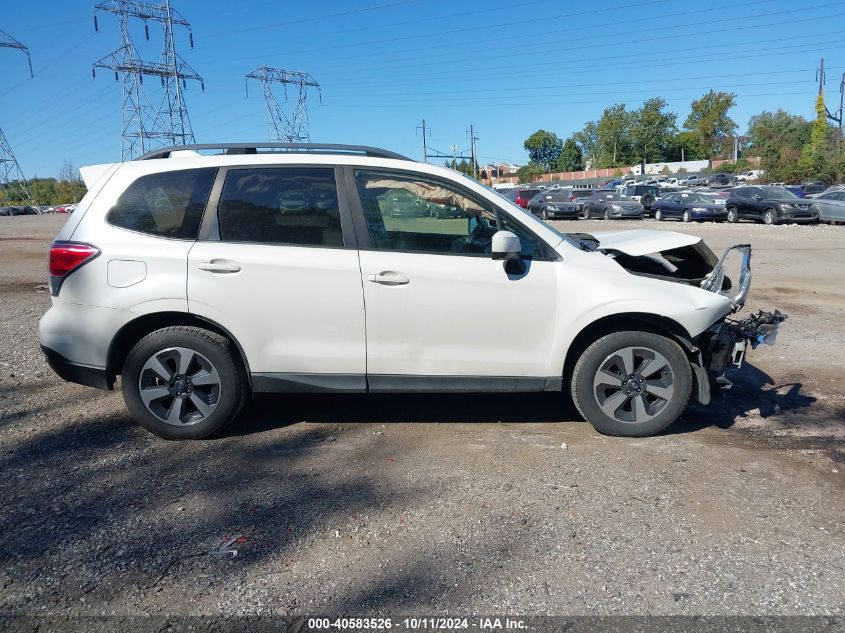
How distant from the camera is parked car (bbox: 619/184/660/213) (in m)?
36.2

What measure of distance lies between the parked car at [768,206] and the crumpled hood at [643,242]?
24.4 m

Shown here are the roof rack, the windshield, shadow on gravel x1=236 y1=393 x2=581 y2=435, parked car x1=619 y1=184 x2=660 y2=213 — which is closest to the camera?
the roof rack

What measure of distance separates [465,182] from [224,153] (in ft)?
5.56

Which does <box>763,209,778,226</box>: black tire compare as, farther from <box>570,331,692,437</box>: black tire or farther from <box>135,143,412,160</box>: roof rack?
<box>135,143,412,160</box>: roof rack

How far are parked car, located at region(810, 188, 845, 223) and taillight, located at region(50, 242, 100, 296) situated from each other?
27.9 m

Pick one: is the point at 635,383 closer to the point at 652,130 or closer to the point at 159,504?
the point at 159,504

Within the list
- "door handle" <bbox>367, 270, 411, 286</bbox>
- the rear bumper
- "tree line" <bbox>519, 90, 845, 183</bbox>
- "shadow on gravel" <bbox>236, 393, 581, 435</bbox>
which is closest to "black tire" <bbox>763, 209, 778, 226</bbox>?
"shadow on gravel" <bbox>236, 393, 581, 435</bbox>

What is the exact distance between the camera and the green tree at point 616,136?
355 feet

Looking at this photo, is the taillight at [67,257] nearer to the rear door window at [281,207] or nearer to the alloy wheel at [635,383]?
the rear door window at [281,207]

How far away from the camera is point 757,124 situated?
103 m

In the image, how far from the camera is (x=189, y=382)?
4469mm

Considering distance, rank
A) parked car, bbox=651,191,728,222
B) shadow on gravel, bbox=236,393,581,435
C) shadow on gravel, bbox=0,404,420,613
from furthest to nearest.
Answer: parked car, bbox=651,191,728,222 < shadow on gravel, bbox=236,393,581,435 < shadow on gravel, bbox=0,404,420,613

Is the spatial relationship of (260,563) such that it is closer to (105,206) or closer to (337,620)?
(337,620)

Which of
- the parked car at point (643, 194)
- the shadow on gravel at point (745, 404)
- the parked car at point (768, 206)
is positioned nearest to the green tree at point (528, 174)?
the parked car at point (643, 194)
